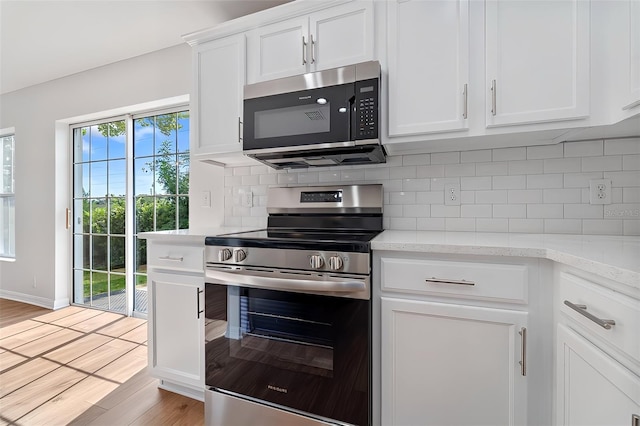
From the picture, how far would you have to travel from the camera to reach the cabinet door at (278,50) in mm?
1670

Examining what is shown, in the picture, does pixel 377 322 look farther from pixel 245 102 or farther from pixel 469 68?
pixel 245 102

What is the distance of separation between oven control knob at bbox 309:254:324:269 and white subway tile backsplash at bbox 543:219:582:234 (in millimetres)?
1230

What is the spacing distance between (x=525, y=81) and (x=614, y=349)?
1.09 meters

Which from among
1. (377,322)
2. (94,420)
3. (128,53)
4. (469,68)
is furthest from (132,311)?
(469,68)

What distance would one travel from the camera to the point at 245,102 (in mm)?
1742

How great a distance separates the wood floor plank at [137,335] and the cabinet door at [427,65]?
266cm

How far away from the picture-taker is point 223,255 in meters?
1.48

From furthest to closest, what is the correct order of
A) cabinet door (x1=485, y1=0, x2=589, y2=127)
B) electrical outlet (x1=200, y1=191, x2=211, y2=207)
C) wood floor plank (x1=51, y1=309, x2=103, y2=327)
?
wood floor plank (x1=51, y1=309, x2=103, y2=327), electrical outlet (x1=200, y1=191, x2=211, y2=207), cabinet door (x1=485, y1=0, x2=589, y2=127)

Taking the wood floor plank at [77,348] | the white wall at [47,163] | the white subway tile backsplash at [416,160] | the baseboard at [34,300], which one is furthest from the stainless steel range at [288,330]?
the baseboard at [34,300]

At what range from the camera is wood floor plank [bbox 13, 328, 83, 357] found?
2.36 meters

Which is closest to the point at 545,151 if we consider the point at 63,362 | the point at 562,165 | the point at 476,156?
the point at 562,165

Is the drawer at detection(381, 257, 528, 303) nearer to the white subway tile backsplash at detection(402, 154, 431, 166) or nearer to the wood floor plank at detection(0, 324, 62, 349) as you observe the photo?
the white subway tile backsplash at detection(402, 154, 431, 166)

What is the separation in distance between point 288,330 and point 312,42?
1.53 metres

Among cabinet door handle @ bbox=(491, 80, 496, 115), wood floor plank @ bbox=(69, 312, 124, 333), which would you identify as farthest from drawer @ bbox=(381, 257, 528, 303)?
wood floor plank @ bbox=(69, 312, 124, 333)
